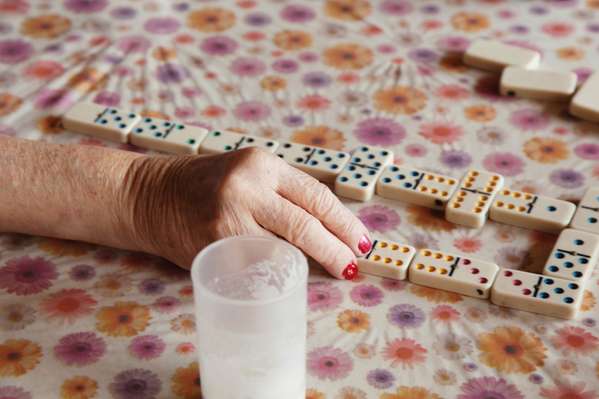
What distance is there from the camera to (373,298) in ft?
3.83

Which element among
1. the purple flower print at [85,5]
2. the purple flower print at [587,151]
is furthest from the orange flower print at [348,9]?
the purple flower print at [587,151]

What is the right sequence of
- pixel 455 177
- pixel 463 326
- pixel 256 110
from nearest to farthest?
pixel 463 326
pixel 455 177
pixel 256 110

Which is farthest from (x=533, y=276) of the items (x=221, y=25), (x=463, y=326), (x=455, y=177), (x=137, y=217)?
(x=221, y=25)

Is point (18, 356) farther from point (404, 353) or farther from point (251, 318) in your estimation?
point (404, 353)

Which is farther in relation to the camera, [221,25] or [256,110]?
[221,25]

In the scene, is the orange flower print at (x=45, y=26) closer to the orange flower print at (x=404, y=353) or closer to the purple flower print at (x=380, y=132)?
the purple flower print at (x=380, y=132)

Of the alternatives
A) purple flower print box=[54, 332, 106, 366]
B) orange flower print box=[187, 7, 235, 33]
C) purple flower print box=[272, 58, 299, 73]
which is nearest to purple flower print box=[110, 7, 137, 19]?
orange flower print box=[187, 7, 235, 33]

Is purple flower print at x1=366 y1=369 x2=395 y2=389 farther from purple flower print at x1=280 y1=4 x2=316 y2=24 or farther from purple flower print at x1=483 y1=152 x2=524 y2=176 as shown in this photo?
purple flower print at x1=280 y1=4 x2=316 y2=24

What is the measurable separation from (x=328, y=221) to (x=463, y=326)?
0.22 meters

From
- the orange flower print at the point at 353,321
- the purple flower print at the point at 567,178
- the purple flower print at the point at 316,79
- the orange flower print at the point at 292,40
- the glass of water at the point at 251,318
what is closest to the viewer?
the glass of water at the point at 251,318

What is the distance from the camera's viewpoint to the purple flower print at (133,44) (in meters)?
1.69

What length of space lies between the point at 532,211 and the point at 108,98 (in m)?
0.76

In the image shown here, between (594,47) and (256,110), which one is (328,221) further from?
(594,47)

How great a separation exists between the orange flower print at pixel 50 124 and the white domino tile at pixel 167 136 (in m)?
0.14
